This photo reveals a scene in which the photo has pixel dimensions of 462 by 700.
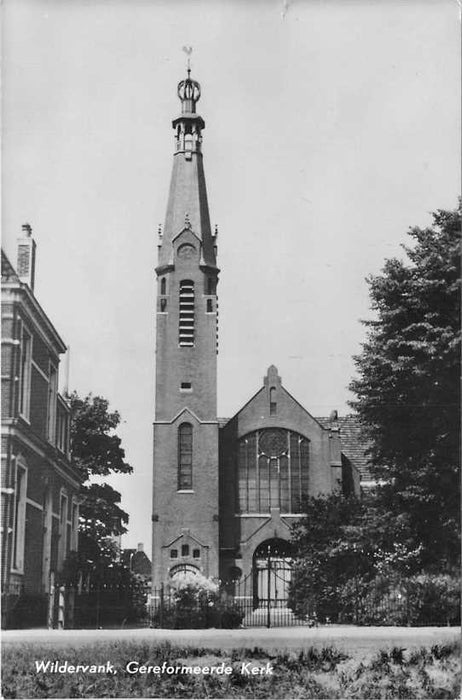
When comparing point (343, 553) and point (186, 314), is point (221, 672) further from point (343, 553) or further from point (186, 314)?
point (186, 314)

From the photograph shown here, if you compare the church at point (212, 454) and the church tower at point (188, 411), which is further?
the church at point (212, 454)

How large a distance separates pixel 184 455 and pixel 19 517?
56.9 ft

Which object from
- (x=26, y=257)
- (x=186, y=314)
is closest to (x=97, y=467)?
(x=26, y=257)

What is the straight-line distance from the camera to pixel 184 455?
111ft

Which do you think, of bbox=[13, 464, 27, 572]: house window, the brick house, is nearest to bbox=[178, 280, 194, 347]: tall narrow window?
the brick house

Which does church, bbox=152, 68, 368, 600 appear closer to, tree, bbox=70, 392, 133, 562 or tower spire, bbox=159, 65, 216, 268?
tower spire, bbox=159, 65, 216, 268

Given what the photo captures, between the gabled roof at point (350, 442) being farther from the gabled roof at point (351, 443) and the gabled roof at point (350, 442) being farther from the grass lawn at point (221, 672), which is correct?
the grass lawn at point (221, 672)

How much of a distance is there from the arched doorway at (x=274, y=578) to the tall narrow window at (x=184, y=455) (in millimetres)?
3889

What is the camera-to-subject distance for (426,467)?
1844 centimetres

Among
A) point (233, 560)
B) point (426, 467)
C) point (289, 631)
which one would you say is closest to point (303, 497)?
point (233, 560)

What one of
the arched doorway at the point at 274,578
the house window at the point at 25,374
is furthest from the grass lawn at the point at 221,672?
the arched doorway at the point at 274,578

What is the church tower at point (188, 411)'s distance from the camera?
3030cm

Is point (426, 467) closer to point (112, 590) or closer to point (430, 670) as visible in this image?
point (430, 670)

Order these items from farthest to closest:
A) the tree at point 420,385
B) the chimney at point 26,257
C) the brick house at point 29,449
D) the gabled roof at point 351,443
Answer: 1. the gabled roof at point 351,443
2. the tree at point 420,385
3. the chimney at point 26,257
4. the brick house at point 29,449
